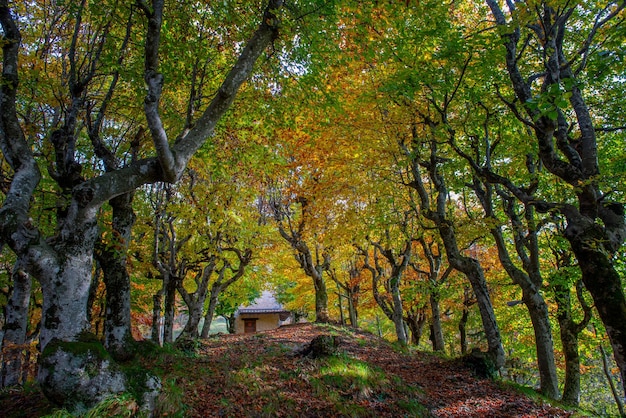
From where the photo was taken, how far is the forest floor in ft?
19.6

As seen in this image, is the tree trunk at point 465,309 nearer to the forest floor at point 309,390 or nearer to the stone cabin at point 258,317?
the forest floor at point 309,390

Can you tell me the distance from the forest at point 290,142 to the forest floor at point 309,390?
90cm

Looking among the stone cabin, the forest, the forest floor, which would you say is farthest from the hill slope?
the stone cabin

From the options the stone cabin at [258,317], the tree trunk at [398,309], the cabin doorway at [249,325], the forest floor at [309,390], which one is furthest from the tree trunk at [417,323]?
the cabin doorway at [249,325]

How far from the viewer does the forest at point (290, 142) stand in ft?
16.1

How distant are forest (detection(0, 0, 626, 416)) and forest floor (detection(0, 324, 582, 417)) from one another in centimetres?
90

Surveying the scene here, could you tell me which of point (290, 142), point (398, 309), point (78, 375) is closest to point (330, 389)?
point (78, 375)

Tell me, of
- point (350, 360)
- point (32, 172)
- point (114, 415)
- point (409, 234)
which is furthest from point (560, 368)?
point (32, 172)

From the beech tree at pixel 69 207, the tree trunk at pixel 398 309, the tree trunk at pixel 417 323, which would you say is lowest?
the tree trunk at pixel 417 323

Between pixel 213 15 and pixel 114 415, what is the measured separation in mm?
8075

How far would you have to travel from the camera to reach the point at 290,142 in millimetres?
14227

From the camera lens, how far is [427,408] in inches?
281

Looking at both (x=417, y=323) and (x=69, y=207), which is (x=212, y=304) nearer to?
(x=69, y=207)

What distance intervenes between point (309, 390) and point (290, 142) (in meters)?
9.88
